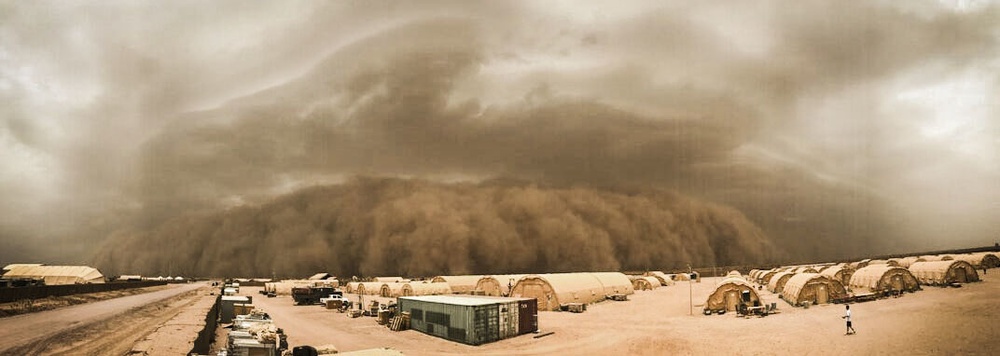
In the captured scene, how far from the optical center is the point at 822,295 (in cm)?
4034

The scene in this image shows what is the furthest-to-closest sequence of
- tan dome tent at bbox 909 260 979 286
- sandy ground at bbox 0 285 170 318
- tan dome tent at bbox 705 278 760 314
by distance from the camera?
tan dome tent at bbox 909 260 979 286 < sandy ground at bbox 0 285 170 318 < tan dome tent at bbox 705 278 760 314

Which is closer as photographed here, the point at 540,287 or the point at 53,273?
the point at 540,287

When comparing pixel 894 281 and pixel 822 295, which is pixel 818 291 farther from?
pixel 894 281

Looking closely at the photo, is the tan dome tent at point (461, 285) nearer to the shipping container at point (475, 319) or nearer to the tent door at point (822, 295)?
the shipping container at point (475, 319)

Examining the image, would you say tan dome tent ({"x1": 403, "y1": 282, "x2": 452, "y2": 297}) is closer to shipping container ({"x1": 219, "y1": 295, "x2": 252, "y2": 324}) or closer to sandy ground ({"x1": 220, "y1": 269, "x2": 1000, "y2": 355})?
sandy ground ({"x1": 220, "y1": 269, "x2": 1000, "y2": 355})

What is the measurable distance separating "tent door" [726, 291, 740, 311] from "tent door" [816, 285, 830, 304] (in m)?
7.42

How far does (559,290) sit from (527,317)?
1570 cm

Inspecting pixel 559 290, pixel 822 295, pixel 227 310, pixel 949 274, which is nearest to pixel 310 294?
pixel 227 310

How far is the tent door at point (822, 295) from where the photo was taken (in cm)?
4019

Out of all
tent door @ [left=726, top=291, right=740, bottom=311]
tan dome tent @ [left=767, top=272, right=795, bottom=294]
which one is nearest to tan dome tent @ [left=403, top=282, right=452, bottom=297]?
tent door @ [left=726, top=291, right=740, bottom=311]

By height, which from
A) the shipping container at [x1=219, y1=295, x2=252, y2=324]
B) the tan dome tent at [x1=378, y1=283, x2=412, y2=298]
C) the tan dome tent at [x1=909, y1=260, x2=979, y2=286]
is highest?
the tan dome tent at [x1=909, y1=260, x2=979, y2=286]

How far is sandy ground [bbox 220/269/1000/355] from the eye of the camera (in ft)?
76.4

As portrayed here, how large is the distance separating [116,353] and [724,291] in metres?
39.1

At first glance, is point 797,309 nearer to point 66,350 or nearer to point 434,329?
point 434,329
